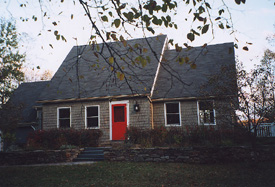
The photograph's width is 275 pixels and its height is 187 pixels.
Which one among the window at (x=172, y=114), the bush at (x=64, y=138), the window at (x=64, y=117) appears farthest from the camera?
the window at (x=64, y=117)

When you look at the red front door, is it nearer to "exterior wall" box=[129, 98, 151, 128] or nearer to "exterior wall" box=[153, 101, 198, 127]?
"exterior wall" box=[129, 98, 151, 128]

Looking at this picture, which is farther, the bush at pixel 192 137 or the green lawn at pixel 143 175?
the bush at pixel 192 137

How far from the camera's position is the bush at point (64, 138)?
14.1 meters

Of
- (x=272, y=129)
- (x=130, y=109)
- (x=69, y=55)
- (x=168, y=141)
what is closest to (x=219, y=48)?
(x=272, y=129)

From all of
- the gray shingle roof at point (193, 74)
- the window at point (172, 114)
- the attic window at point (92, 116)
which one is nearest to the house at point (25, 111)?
the attic window at point (92, 116)

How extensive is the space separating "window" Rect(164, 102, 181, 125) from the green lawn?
6.14 metres

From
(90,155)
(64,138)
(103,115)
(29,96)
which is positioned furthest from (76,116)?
(29,96)

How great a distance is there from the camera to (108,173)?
8.89 m

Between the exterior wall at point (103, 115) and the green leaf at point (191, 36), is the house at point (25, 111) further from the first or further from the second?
the green leaf at point (191, 36)

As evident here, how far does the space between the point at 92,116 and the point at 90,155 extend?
438 cm

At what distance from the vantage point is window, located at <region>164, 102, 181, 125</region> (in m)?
16.0

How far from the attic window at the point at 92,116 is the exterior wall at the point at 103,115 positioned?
32cm

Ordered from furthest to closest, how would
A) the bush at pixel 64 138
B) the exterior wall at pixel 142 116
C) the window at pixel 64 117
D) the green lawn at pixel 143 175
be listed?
the window at pixel 64 117
the exterior wall at pixel 142 116
the bush at pixel 64 138
the green lawn at pixel 143 175

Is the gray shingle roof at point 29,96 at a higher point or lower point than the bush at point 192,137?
higher
